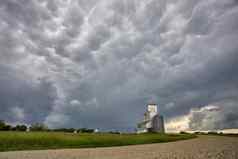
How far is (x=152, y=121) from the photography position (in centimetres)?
12050

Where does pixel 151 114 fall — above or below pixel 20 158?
above

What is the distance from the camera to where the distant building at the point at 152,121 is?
11831 centimetres

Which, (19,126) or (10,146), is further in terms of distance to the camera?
(19,126)

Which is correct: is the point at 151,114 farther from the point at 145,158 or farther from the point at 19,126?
the point at 145,158

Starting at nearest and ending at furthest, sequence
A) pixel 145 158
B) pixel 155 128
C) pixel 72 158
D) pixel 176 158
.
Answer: pixel 176 158 < pixel 145 158 < pixel 72 158 < pixel 155 128

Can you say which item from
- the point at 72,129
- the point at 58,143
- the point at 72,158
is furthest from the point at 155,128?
the point at 72,158

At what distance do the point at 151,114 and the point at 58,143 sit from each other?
72336 millimetres

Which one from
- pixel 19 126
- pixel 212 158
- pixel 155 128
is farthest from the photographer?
pixel 155 128

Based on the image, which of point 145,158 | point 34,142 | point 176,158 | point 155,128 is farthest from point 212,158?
point 155,128

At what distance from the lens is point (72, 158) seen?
3103cm

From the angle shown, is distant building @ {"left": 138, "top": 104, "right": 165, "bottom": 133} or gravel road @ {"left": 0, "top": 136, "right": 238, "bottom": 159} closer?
gravel road @ {"left": 0, "top": 136, "right": 238, "bottom": 159}

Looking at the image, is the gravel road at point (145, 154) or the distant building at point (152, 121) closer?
the gravel road at point (145, 154)

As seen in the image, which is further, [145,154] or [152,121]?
[152,121]

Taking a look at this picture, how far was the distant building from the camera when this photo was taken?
4658 inches
